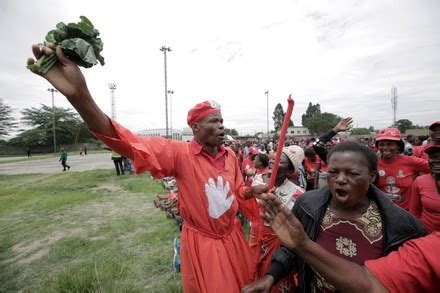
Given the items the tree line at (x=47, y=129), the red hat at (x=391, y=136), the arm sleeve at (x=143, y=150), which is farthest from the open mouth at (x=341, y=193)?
the tree line at (x=47, y=129)

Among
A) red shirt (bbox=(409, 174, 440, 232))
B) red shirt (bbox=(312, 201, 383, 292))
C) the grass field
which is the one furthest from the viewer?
the grass field

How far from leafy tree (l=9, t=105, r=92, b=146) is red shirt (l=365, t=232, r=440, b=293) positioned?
210 feet

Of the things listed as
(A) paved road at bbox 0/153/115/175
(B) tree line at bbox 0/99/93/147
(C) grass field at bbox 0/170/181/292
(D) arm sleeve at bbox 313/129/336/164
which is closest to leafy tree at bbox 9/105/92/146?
(B) tree line at bbox 0/99/93/147

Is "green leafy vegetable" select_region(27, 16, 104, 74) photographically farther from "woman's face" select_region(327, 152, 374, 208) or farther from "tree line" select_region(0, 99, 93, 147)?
"tree line" select_region(0, 99, 93, 147)

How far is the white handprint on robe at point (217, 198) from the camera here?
7.86ft

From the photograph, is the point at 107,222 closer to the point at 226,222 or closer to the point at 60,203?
the point at 60,203

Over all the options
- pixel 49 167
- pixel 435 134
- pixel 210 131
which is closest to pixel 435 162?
pixel 435 134

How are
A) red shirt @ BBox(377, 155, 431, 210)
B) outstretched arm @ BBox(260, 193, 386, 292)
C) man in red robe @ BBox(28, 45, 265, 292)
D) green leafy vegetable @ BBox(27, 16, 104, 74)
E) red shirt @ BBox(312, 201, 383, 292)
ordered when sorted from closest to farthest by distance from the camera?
outstretched arm @ BBox(260, 193, 386, 292), green leafy vegetable @ BBox(27, 16, 104, 74), red shirt @ BBox(312, 201, 383, 292), man in red robe @ BBox(28, 45, 265, 292), red shirt @ BBox(377, 155, 431, 210)

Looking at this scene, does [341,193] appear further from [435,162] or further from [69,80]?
[435,162]

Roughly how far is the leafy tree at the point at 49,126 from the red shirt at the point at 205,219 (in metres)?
62.7

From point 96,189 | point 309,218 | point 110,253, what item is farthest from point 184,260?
point 96,189

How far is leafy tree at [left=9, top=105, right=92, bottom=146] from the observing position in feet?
185

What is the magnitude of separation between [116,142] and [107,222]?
6765mm

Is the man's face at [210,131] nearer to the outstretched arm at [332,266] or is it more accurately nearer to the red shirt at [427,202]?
the outstretched arm at [332,266]
